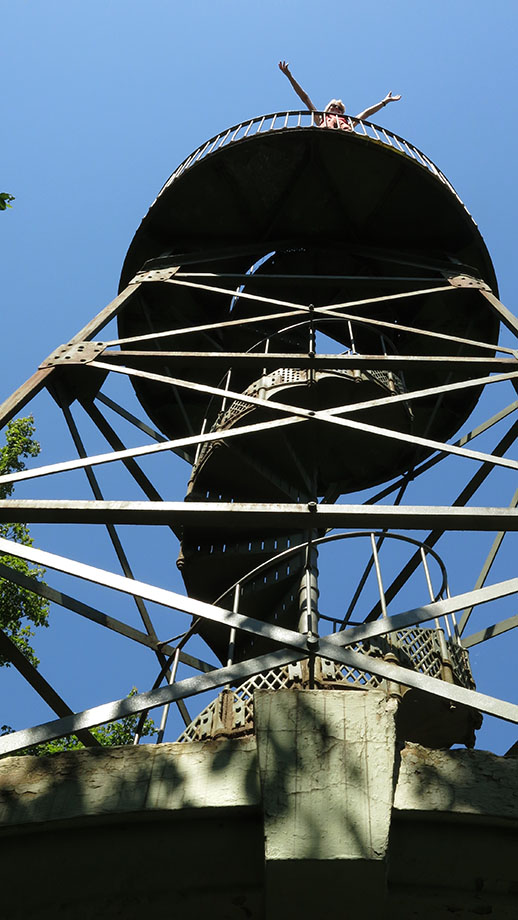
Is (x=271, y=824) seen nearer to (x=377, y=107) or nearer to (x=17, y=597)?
(x=17, y=597)

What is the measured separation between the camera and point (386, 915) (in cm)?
446

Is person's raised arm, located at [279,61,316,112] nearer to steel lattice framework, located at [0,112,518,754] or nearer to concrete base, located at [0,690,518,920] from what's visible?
steel lattice framework, located at [0,112,518,754]

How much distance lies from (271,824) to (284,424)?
399 cm

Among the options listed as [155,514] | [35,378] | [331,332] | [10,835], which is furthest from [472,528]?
[331,332]

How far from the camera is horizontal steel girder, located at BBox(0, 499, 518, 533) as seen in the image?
5.73m

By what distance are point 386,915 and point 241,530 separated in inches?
248

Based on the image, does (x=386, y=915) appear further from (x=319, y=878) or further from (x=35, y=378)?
(x=35, y=378)

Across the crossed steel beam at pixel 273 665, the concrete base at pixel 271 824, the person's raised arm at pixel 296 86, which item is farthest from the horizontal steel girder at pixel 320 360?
the person's raised arm at pixel 296 86

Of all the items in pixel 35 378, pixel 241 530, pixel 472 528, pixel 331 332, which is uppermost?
pixel 331 332

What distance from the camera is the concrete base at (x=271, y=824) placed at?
418cm

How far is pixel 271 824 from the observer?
13.7 feet

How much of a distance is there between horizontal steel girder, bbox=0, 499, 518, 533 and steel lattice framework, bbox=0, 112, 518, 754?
1 centimetres

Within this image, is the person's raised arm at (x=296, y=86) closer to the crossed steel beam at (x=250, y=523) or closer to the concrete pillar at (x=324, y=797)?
the crossed steel beam at (x=250, y=523)

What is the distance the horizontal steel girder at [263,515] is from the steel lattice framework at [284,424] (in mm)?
15
